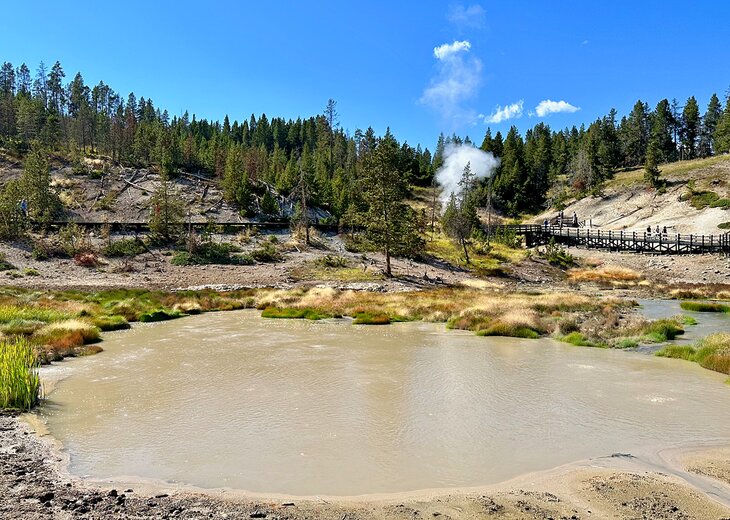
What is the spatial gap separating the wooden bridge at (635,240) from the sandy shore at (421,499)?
210 ft

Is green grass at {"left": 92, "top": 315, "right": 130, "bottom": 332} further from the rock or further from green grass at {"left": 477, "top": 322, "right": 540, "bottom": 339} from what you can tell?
the rock

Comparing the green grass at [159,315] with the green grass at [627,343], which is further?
the green grass at [159,315]

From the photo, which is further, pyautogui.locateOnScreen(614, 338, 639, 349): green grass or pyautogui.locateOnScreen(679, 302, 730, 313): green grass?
pyautogui.locateOnScreen(679, 302, 730, 313): green grass

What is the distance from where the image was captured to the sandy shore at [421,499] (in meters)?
7.33

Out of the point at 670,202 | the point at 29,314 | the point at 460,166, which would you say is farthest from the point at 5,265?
the point at 460,166

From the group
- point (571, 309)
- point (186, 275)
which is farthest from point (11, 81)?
point (571, 309)

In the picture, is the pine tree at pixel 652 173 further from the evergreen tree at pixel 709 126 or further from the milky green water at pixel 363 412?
the milky green water at pixel 363 412

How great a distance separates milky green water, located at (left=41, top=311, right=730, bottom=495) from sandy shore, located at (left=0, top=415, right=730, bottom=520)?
51cm

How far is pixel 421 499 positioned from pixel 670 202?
9611 centimetres

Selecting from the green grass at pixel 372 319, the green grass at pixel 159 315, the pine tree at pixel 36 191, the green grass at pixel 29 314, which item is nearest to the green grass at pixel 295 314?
the green grass at pixel 372 319

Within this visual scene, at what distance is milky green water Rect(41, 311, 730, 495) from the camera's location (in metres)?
9.42

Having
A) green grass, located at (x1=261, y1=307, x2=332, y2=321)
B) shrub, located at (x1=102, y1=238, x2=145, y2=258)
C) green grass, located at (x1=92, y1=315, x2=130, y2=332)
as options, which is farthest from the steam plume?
green grass, located at (x1=92, y1=315, x2=130, y2=332)

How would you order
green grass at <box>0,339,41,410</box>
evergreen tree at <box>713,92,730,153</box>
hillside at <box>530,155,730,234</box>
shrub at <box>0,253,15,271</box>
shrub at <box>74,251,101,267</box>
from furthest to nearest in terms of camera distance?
evergreen tree at <box>713,92,730,153</box>
hillside at <box>530,155,730,234</box>
shrub at <box>74,251,101,267</box>
shrub at <box>0,253,15,271</box>
green grass at <box>0,339,41,410</box>

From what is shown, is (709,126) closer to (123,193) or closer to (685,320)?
(685,320)
